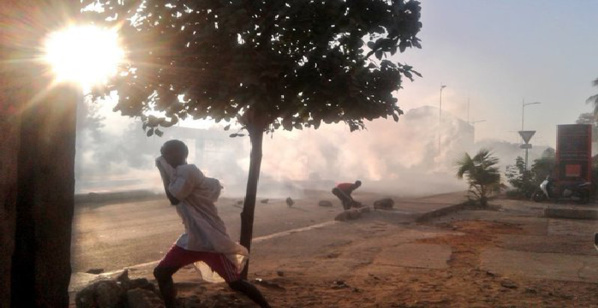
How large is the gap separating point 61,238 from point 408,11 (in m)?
2.99

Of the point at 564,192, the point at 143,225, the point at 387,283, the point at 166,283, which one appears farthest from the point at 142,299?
the point at 564,192

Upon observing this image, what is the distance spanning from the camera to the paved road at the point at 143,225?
28.4 ft

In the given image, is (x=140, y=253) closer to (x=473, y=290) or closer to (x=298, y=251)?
(x=298, y=251)

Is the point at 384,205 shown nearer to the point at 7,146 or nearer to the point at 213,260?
the point at 213,260

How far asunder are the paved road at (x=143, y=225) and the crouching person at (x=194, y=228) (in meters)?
3.67

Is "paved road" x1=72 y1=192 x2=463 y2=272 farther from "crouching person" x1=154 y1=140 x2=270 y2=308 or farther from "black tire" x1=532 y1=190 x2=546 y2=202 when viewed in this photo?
"black tire" x1=532 y1=190 x2=546 y2=202

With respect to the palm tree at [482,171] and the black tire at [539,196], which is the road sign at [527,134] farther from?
the palm tree at [482,171]

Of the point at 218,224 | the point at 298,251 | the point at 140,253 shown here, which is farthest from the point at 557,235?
the point at 218,224

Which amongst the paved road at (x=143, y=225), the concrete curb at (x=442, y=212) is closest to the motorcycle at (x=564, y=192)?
the concrete curb at (x=442, y=212)

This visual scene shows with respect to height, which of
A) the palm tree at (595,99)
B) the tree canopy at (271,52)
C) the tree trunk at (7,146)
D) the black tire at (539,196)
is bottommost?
the black tire at (539,196)

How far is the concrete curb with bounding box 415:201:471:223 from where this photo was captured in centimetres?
1434

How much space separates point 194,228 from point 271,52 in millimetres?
1445

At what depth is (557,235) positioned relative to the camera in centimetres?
1117

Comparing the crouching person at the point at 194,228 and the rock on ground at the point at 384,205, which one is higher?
the crouching person at the point at 194,228
